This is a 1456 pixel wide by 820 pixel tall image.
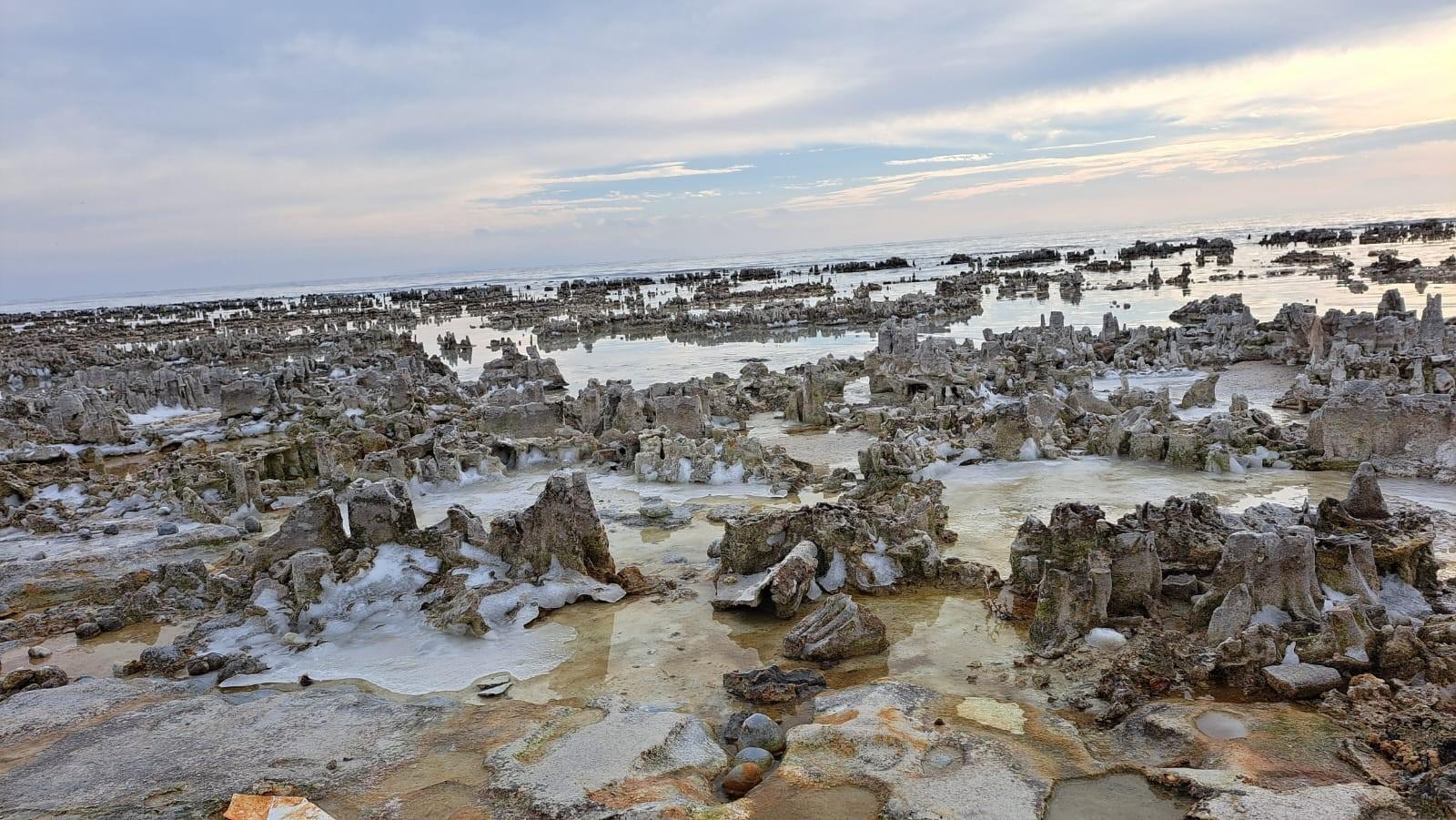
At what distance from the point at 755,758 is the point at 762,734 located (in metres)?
0.19

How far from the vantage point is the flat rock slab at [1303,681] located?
4473 millimetres

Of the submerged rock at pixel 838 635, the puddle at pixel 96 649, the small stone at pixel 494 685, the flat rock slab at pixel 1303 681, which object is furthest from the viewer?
the puddle at pixel 96 649

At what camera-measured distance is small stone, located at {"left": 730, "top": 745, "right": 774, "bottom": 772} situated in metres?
4.15

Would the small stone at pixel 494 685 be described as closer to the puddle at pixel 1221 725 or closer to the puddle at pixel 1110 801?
the puddle at pixel 1110 801

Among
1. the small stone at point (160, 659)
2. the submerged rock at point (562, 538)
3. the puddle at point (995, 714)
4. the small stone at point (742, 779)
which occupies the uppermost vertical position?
the submerged rock at point (562, 538)

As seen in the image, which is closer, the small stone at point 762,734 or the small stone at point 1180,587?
the small stone at point 762,734

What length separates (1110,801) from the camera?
148 inches

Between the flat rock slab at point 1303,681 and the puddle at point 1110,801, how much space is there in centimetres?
123

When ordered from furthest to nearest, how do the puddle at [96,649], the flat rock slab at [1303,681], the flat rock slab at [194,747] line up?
the puddle at [96,649], the flat rock slab at [1303,681], the flat rock slab at [194,747]

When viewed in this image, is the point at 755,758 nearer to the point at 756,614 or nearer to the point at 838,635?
the point at 838,635

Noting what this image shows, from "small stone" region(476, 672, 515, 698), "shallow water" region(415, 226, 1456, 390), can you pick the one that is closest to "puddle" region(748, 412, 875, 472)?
"small stone" region(476, 672, 515, 698)

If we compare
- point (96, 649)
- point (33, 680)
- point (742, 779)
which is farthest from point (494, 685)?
point (96, 649)

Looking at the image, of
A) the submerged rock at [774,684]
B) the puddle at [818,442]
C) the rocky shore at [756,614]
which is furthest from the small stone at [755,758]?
the puddle at [818,442]

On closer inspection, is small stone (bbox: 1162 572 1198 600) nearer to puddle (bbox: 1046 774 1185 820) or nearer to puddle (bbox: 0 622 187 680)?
puddle (bbox: 1046 774 1185 820)
